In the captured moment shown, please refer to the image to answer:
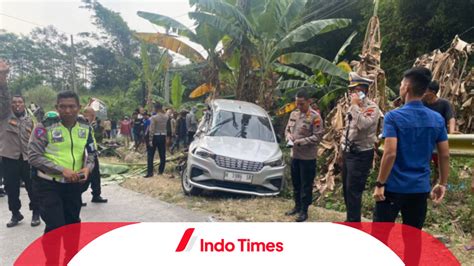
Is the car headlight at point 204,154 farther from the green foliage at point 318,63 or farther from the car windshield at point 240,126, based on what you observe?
the green foliage at point 318,63

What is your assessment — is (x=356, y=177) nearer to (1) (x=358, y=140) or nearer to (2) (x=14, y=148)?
(1) (x=358, y=140)

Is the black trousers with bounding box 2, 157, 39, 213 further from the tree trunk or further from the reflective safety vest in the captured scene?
the tree trunk

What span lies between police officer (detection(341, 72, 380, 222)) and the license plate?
2016 millimetres

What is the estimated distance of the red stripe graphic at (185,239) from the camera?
1.50 meters

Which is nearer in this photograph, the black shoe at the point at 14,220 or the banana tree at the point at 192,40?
the black shoe at the point at 14,220

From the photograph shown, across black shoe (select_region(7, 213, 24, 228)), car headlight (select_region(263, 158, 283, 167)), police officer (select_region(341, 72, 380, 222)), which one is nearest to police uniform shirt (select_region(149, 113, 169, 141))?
car headlight (select_region(263, 158, 283, 167))

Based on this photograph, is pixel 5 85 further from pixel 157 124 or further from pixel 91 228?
pixel 157 124

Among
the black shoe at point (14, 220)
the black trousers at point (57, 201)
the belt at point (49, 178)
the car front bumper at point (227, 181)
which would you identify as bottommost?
the black shoe at point (14, 220)

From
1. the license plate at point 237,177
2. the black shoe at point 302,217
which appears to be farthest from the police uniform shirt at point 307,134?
the license plate at point 237,177

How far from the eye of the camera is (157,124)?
26.5 feet

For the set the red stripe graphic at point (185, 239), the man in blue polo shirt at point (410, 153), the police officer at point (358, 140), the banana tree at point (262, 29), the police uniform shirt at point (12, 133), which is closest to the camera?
the red stripe graphic at point (185, 239)

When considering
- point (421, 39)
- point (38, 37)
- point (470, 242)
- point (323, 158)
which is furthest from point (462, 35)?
point (38, 37)

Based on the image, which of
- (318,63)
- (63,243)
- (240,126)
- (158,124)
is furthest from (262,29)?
(63,243)

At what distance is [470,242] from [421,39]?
11.2 meters
